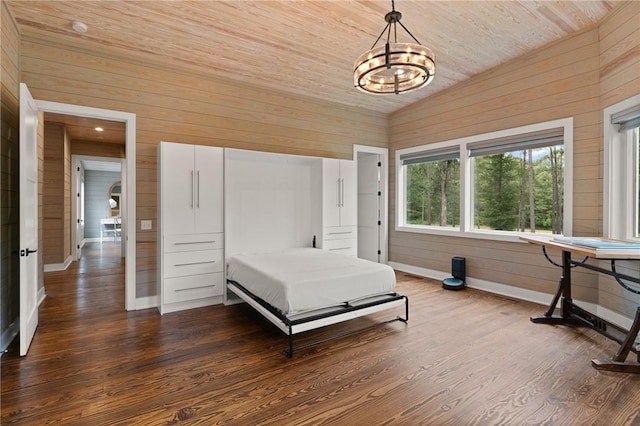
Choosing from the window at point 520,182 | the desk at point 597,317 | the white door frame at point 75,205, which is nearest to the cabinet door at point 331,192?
the window at point 520,182

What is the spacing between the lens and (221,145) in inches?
175

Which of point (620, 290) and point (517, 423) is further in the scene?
point (620, 290)

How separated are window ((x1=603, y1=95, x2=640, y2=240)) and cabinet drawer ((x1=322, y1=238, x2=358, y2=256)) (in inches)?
122

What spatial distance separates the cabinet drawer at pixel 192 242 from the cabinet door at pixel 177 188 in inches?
2.8

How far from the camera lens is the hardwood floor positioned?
1.95m

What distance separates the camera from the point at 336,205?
16.5ft

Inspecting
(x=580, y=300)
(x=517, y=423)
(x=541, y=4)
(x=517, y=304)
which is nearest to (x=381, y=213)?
(x=517, y=304)

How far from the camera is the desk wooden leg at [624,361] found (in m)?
2.41

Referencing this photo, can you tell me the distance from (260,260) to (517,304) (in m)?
3.28

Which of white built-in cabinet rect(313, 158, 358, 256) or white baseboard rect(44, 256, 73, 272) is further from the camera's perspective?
white baseboard rect(44, 256, 73, 272)

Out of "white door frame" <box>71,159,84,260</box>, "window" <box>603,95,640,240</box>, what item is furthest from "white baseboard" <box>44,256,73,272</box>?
"window" <box>603,95,640,240</box>

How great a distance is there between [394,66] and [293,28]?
1.43 m

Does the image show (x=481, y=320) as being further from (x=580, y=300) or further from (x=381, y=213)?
(x=381, y=213)

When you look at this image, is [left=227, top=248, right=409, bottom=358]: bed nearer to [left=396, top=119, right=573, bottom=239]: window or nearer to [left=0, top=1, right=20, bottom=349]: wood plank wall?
[left=0, top=1, right=20, bottom=349]: wood plank wall
